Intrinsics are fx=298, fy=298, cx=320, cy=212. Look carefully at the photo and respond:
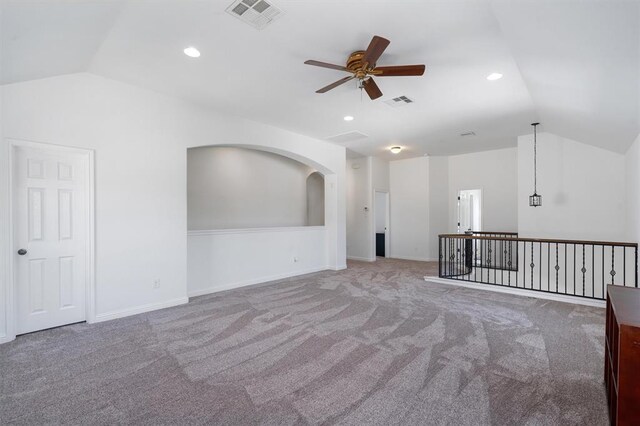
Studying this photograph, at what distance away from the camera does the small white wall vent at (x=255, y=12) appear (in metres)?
2.32

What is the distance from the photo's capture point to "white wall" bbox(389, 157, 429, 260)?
28.8ft

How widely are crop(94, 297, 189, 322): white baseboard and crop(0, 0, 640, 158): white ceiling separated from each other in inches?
106

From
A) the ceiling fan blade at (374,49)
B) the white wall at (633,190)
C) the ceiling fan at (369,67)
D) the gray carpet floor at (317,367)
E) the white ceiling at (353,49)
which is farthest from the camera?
the white wall at (633,190)

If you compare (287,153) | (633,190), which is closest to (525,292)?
(633,190)

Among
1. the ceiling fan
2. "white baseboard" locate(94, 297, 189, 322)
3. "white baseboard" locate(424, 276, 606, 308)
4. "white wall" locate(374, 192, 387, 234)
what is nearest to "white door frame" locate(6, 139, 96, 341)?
"white baseboard" locate(94, 297, 189, 322)

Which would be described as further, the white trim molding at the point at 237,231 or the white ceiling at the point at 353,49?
the white trim molding at the point at 237,231

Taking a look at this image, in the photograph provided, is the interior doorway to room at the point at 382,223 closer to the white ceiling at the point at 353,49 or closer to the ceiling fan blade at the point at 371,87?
the white ceiling at the point at 353,49

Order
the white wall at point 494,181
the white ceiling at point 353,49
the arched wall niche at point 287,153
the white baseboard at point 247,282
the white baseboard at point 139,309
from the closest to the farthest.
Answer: the white ceiling at point 353,49
the white baseboard at point 139,309
the white baseboard at point 247,282
the arched wall niche at point 287,153
the white wall at point 494,181

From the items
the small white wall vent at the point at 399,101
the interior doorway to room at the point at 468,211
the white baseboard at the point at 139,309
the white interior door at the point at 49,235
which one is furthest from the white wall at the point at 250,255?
the interior doorway to room at the point at 468,211

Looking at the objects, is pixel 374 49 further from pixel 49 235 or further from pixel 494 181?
pixel 494 181

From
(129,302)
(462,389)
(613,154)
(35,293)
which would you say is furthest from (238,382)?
(613,154)

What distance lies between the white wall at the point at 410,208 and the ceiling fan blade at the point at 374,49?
21.3 ft

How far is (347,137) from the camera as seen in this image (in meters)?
6.36

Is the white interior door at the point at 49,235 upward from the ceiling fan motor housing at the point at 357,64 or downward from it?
downward
